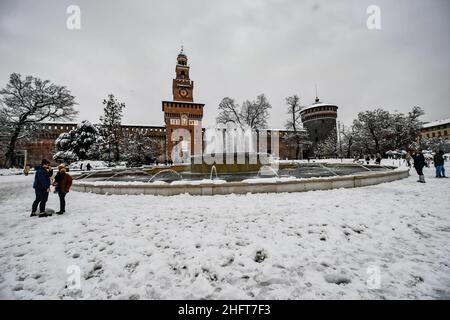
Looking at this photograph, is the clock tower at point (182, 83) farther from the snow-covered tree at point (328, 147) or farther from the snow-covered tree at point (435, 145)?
the snow-covered tree at point (435, 145)

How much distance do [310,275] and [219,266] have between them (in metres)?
Result: 1.20

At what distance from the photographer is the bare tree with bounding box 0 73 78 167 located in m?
25.6

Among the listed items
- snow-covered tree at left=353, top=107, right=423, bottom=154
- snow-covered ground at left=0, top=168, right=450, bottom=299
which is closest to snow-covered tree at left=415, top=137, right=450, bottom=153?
snow-covered tree at left=353, top=107, right=423, bottom=154

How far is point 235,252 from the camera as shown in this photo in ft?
9.98

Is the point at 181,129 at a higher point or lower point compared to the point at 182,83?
lower

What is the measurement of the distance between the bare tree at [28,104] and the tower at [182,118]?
20.3 m

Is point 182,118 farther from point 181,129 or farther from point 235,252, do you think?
point 235,252

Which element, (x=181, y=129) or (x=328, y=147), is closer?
(x=181, y=129)

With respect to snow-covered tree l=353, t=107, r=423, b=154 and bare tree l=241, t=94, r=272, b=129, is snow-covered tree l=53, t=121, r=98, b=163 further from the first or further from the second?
snow-covered tree l=353, t=107, r=423, b=154

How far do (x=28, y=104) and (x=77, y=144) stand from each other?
7.60m

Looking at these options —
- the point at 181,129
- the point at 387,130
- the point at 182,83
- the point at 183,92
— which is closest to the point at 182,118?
the point at 181,129

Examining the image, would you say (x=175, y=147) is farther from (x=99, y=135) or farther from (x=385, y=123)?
(x=385, y=123)

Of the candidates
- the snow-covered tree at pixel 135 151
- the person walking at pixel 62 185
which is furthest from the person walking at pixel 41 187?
the snow-covered tree at pixel 135 151

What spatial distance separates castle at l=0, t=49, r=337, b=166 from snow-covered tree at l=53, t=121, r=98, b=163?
11.2 m
